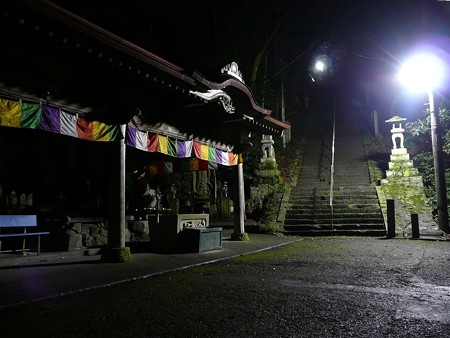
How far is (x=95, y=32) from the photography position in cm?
614

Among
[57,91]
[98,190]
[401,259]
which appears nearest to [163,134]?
[57,91]

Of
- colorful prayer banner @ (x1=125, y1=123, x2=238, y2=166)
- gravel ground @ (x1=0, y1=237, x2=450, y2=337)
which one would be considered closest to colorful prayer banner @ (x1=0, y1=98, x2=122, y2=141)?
colorful prayer banner @ (x1=125, y1=123, x2=238, y2=166)

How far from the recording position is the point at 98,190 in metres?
14.7

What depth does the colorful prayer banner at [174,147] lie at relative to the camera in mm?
8773

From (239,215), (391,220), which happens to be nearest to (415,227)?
(391,220)

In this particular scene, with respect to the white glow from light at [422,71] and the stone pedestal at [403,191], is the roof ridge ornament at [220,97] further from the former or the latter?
the stone pedestal at [403,191]

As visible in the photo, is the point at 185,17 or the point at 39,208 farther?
the point at 185,17

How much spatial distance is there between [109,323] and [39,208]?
30.8 ft

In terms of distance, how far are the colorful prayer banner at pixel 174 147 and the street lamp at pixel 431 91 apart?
25.8 ft

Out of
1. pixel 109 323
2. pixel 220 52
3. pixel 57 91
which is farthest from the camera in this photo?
pixel 220 52

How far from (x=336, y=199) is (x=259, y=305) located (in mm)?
13156

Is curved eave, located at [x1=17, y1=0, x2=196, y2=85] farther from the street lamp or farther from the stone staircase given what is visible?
the street lamp

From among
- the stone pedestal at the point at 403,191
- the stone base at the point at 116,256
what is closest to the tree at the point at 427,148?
the stone pedestal at the point at 403,191

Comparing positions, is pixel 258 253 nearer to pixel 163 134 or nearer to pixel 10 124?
pixel 163 134
